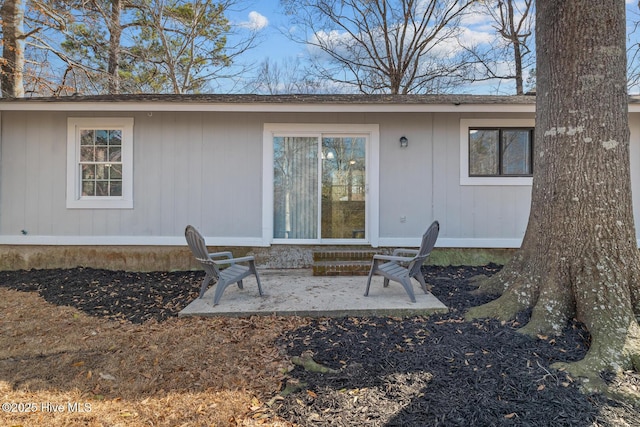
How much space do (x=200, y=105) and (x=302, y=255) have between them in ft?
9.90

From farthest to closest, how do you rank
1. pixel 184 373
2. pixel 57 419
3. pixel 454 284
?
pixel 454 284 < pixel 184 373 < pixel 57 419

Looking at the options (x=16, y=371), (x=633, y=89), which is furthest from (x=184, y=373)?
(x=633, y=89)

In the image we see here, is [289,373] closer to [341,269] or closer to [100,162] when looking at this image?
[341,269]

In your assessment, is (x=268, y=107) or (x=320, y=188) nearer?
(x=268, y=107)

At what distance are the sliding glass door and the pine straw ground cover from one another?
2659mm

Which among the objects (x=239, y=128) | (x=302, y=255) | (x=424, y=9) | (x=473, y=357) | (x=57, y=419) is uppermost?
(x=424, y=9)

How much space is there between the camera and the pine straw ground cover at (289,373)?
191 centimetres

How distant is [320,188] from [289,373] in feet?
12.9

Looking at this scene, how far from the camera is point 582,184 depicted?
287cm

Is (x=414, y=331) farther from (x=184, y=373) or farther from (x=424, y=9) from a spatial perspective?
(x=424, y=9)

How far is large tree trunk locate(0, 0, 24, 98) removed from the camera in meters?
8.26

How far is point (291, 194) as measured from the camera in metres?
5.97

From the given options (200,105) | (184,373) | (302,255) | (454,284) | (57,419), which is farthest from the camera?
(302,255)

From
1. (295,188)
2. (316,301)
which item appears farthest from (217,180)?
(316,301)
